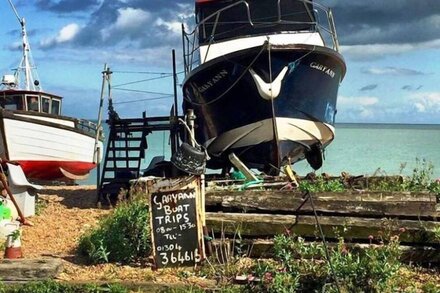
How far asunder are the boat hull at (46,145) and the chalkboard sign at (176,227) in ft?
32.3

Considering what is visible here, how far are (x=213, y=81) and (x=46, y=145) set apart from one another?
6.50 metres

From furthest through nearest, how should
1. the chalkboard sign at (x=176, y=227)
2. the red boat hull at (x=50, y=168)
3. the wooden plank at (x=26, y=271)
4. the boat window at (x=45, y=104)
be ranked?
the boat window at (x=45, y=104), the red boat hull at (x=50, y=168), the chalkboard sign at (x=176, y=227), the wooden plank at (x=26, y=271)

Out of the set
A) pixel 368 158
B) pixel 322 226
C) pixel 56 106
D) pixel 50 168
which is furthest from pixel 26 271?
pixel 368 158

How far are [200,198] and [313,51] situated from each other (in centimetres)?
579

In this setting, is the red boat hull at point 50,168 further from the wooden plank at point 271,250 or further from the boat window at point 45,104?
the wooden plank at point 271,250

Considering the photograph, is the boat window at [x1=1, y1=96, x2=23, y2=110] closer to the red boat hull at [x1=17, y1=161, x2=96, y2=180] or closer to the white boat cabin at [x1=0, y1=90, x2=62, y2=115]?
the white boat cabin at [x1=0, y1=90, x2=62, y2=115]

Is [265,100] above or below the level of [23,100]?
below

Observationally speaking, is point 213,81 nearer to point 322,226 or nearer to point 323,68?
point 323,68

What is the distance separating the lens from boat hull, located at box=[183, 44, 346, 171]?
11555mm

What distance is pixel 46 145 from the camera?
16.8 metres

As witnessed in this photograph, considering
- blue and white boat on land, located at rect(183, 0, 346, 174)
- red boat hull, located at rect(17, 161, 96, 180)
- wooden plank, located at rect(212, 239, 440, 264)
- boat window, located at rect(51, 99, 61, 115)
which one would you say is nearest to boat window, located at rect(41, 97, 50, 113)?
boat window, located at rect(51, 99, 61, 115)

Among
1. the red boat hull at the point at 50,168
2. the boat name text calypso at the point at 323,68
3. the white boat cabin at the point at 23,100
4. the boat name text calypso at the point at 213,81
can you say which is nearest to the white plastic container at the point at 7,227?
the boat name text calypso at the point at 213,81

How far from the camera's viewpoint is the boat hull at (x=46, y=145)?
1568cm

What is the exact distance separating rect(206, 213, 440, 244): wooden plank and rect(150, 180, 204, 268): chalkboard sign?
0.37m
